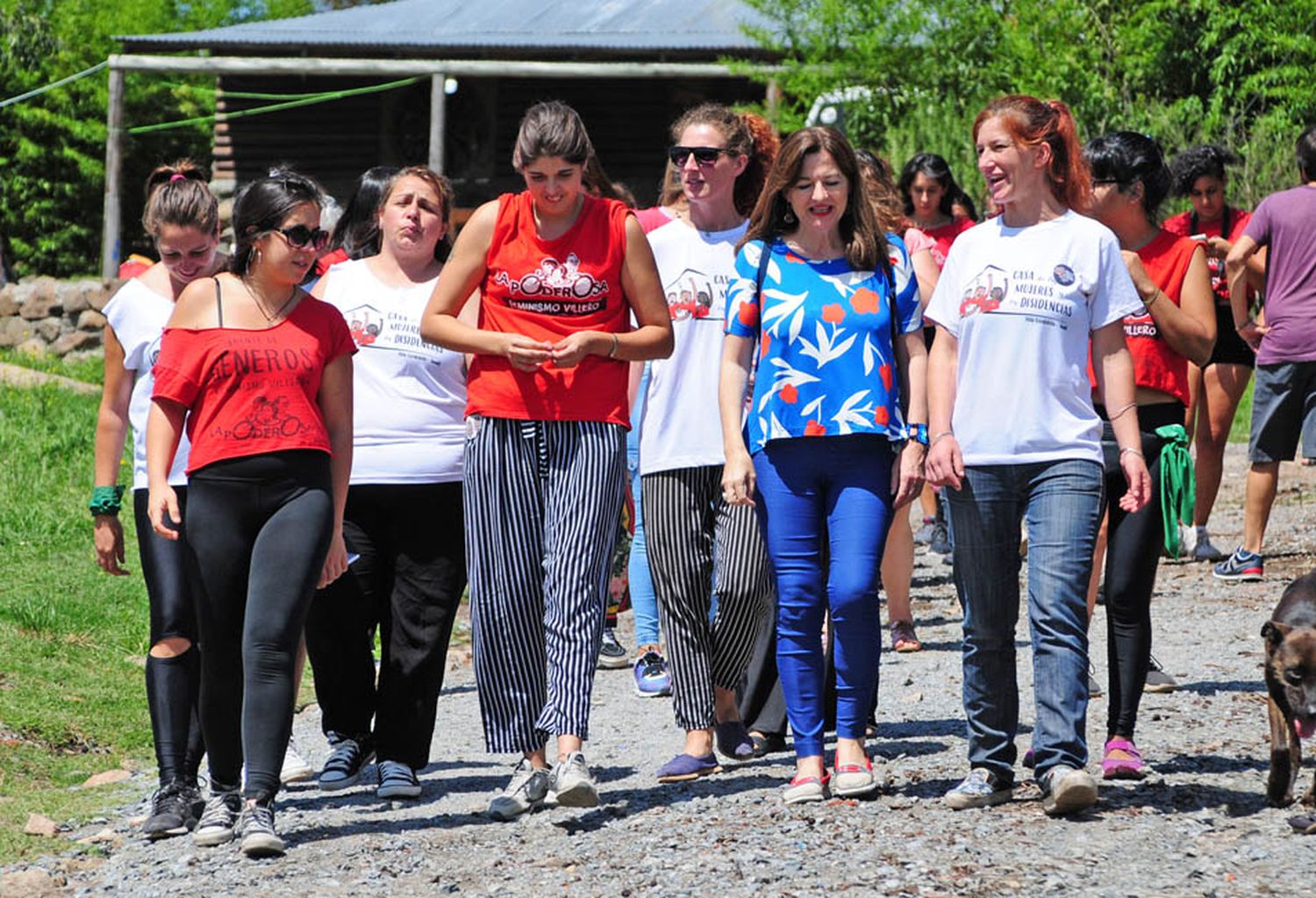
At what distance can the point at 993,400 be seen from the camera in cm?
505

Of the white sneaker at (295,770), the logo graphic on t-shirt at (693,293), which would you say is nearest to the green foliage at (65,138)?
the white sneaker at (295,770)

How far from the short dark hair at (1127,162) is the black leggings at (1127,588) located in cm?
84

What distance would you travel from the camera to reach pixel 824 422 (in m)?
5.20

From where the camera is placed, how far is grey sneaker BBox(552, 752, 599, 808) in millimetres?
5176

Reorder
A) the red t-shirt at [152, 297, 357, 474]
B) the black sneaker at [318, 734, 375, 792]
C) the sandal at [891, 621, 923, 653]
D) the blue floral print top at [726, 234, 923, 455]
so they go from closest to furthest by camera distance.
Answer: the red t-shirt at [152, 297, 357, 474] → the blue floral print top at [726, 234, 923, 455] → the black sneaker at [318, 734, 375, 792] → the sandal at [891, 621, 923, 653]

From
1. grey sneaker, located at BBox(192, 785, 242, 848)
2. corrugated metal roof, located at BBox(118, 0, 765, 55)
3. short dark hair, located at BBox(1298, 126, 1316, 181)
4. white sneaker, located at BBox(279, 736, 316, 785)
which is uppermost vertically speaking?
corrugated metal roof, located at BBox(118, 0, 765, 55)

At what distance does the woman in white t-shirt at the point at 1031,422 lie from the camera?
5.02m

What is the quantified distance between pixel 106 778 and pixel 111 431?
1667 mm

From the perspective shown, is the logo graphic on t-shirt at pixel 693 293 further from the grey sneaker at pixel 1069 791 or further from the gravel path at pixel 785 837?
the grey sneaker at pixel 1069 791

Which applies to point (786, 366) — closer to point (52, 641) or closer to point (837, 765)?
point (837, 765)

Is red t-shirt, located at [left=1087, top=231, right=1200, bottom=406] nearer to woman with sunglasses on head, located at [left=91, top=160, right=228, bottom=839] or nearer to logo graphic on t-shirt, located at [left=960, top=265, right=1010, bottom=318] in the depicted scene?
logo graphic on t-shirt, located at [left=960, top=265, right=1010, bottom=318]

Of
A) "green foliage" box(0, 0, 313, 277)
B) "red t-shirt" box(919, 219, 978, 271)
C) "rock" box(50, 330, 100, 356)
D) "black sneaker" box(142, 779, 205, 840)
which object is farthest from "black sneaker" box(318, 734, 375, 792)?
"green foliage" box(0, 0, 313, 277)

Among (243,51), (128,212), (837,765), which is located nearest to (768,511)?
(837,765)

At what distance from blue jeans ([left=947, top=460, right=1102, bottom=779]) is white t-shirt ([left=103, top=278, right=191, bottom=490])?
2391 millimetres
